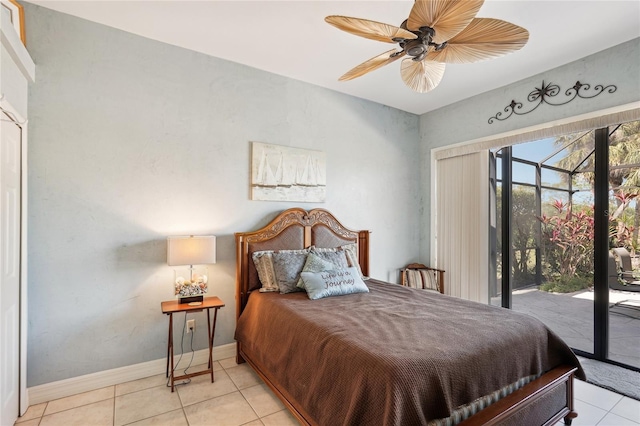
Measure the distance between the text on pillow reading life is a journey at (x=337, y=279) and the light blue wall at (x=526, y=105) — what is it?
6.65 feet

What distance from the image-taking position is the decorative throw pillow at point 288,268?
2.85 m

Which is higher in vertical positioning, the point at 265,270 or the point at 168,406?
the point at 265,270

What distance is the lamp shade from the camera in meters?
2.55

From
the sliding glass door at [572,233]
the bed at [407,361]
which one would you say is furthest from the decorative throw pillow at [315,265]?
the sliding glass door at [572,233]

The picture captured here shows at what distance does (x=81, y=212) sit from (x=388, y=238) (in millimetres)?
3319

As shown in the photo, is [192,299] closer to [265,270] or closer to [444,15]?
[265,270]

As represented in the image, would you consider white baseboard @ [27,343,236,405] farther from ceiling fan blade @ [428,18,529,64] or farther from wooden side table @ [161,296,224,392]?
ceiling fan blade @ [428,18,529,64]

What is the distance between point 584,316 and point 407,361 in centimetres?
282

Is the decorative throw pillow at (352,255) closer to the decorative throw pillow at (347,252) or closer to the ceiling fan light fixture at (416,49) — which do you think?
the decorative throw pillow at (347,252)

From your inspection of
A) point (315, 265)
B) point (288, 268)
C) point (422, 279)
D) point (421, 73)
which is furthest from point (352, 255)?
point (421, 73)

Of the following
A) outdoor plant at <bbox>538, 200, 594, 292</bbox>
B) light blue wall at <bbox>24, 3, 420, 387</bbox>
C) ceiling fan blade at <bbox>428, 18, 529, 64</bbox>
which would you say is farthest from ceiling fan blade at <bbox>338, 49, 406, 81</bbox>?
outdoor plant at <bbox>538, 200, 594, 292</bbox>

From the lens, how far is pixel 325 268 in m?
2.93

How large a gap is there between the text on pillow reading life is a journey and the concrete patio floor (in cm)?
220

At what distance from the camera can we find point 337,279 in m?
2.82
